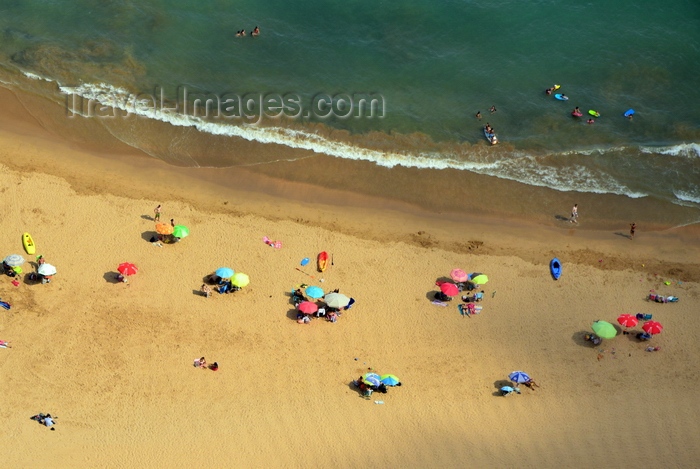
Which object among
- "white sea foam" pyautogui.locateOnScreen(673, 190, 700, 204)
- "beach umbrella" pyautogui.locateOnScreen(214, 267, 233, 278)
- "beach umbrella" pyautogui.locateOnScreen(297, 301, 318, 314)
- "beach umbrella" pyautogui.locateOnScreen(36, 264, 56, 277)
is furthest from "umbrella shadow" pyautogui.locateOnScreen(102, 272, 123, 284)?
"white sea foam" pyautogui.locateOnScreen(673, 190, 700, 204)

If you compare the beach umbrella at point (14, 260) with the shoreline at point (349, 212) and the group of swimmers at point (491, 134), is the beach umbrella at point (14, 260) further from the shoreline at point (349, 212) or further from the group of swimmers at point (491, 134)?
the group of swimmers at point (491, 134)

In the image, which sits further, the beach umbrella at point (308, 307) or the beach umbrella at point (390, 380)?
the beach umbrella at point (308, 307)

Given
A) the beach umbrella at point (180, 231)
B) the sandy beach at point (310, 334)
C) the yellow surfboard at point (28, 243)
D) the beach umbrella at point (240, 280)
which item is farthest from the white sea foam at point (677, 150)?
the yellow surfboard at point (28, 243)

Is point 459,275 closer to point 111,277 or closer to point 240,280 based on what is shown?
point 240,280

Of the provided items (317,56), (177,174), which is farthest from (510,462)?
(317,56)

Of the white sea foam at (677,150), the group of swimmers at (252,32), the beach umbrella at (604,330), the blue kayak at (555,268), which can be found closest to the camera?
the beach umbrella at (604,330)

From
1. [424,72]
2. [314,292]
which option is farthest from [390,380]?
[424,72]
